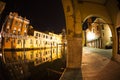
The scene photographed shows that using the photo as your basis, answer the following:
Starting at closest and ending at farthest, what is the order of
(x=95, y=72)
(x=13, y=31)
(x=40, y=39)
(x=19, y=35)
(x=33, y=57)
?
1. (x=95, y=72)
2. (x=33, y=57)
3. (x=13, y=31)
4. (x=19, y=35)
5. (x=40, y=39)

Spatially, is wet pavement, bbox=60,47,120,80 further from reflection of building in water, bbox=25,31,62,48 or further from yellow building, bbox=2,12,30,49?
reflection of building in water, bbox=25,31,62,48

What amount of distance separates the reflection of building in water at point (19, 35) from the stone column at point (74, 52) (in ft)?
112

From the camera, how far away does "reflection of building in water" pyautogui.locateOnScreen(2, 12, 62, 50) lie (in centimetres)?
4622

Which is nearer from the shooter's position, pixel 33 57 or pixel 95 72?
pixel 95 72

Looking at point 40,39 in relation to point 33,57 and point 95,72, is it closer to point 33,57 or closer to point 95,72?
point 33,57

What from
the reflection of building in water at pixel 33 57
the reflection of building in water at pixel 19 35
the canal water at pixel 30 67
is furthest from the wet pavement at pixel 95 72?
the reflection of building in water at pixel 19 35

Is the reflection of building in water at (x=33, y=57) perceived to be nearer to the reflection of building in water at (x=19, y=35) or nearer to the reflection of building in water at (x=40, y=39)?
the reflection of building in water at (x=19, y=35)

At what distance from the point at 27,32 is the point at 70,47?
48.6 metres

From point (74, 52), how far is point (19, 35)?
42.5 meters

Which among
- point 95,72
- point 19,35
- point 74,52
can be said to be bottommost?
point 95,72

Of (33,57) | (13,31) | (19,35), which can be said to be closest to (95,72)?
(33,57)

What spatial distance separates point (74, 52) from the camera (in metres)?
10.6

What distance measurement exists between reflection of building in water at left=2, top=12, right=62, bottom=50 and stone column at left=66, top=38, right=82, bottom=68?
112 feet

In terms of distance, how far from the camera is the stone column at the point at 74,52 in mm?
10477
